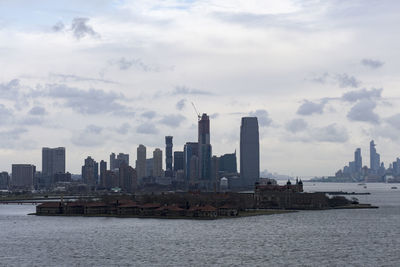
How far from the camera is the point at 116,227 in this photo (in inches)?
5861

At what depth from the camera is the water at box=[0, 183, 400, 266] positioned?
3691 inches

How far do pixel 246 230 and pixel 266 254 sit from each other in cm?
3748

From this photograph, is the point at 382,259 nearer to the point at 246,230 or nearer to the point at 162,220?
the point at 246,230

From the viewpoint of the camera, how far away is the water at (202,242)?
93750mm

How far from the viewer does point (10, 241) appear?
121 metres

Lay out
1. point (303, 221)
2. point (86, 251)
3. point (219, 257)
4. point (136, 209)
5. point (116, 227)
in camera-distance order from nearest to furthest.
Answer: point (219, 257) → point (86, 251) → point (116, 227) → point (303, 221) → point (136, 209)

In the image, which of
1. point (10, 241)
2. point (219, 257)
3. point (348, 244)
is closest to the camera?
point (219, 257)

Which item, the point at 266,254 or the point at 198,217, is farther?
the point at 198,217

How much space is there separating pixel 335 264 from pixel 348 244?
24345mm

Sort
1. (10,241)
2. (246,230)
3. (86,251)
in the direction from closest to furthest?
(86,251), (10,241), (246,230)

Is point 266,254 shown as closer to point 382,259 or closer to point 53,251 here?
point 382,259

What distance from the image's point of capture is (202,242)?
114625 millimetres

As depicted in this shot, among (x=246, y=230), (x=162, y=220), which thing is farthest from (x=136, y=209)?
(x=246, y=230)

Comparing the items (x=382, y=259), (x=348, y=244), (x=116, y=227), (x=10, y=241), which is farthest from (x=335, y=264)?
(x=116, y=227)
